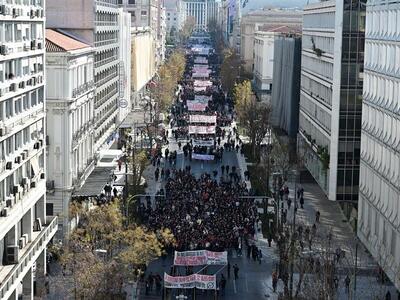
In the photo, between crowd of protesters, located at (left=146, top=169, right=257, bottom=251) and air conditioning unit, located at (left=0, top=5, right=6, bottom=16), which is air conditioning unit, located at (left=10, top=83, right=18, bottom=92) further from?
crowd of protesters, located at (left=146, top=169, right=257, bottom=251)

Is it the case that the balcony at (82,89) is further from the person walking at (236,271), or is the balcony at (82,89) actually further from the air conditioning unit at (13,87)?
the air conditioning unit at (13,87)

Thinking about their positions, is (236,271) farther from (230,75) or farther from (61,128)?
(230,75)

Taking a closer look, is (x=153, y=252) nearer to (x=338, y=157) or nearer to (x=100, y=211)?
(x=100, y=211)

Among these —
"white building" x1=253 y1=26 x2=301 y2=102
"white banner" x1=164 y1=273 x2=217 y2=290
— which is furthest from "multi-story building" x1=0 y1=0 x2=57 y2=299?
"white building" x1=253 y1=26 x2=301 y2=102

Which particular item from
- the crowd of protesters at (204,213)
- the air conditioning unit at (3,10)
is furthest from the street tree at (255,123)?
the air conditioning unit at (3,10)

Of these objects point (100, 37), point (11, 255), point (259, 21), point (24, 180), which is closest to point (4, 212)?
point (11, 255)
